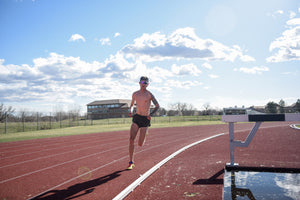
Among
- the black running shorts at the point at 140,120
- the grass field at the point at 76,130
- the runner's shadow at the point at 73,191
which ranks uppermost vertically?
the black running shorts at the point at 140,120

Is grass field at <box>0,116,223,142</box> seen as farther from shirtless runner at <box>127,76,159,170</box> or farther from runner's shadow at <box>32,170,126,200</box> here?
runner's shadow at <box>32,170,126,200</box>

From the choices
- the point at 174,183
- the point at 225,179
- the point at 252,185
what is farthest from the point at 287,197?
the point at 174,183

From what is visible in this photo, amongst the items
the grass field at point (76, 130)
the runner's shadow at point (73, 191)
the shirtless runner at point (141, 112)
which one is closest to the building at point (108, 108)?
the grass field at point (76, 130)

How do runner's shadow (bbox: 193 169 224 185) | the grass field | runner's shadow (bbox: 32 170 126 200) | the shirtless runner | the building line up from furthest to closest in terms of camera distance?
the building → the grass field → the shirtless runner → runner's shadow (bbox: 193 169 224 185) → runner's shadow (bbox: 32 170 126 200)

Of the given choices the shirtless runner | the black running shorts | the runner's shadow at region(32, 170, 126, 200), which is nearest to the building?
the shirtless runner

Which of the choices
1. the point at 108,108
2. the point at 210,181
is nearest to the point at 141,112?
the point at 210,181

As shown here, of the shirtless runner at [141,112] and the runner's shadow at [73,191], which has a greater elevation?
the shirtless runner at [141,112]

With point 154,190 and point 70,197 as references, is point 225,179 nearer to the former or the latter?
point 154,190

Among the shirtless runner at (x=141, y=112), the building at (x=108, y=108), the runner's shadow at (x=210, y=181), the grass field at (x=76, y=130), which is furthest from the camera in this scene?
the building at (x=108, y=108)

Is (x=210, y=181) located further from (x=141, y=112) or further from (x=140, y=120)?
(x=141, y=112)

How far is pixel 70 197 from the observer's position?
12.4 feet

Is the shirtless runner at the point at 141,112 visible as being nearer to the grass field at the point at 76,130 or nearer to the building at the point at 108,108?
the grass field at the point at 76,130

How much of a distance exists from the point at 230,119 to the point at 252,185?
1.58 m

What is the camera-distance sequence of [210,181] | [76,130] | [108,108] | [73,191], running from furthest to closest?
1. [108,108]
2. [76,130]
3. [210,181]
4. [73,191]
